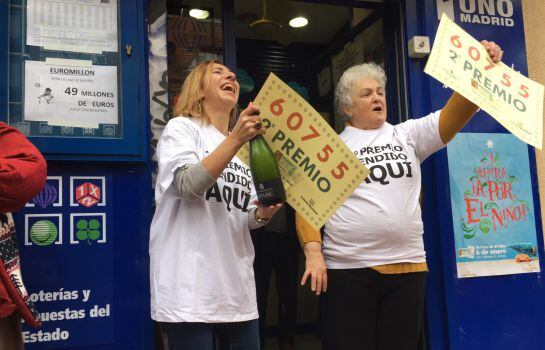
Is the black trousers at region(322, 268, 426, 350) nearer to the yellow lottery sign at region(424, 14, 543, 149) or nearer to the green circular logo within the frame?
the yellow lottery sign at region(424, 14, 543, 149)

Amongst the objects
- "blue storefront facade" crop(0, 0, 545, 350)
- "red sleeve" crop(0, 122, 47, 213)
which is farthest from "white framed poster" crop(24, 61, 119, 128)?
"red sleeve" crop(0, 122, 47, 213)

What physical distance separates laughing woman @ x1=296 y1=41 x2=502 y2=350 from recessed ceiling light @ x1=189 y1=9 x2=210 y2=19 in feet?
4.42

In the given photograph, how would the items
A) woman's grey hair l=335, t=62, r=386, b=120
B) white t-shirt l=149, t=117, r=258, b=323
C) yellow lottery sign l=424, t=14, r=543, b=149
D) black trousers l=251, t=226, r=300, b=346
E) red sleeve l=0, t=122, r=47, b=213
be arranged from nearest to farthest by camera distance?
red sleeve l=0, t=122, r=47, b=213, white t-shirt l=149, t=117, r=258, b=323, yellow lottery sign l=424, t=14, r=543, b=149, woman's grey hair l=335, t=62, r=386, b=120, black trousers l=251, t=226, r=300, b=346

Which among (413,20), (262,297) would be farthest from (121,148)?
(413,20)

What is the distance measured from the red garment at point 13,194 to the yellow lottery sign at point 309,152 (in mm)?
841

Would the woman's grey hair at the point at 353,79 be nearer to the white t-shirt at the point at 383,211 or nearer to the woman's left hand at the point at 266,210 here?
the white t-shirt at the point at 383,211

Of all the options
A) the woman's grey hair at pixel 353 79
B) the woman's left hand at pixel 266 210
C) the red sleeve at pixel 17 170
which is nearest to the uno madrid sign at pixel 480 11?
the woman's grey hair at pixel 353 79

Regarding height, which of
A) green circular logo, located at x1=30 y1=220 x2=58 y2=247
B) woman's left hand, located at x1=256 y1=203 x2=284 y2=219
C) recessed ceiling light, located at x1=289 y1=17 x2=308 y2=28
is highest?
recessed ceiling light, located at x1=289 y1=17 x2=308 y2=28

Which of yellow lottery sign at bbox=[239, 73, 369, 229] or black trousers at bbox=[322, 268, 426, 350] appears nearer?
yellow lottery sign at bbox=[239, 73, 369, 229]

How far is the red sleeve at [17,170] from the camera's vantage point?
1667 millimetres

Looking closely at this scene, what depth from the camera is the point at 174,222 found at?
186cm

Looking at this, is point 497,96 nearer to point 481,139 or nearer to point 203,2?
point 481,139

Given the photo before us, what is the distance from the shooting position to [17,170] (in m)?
1.68

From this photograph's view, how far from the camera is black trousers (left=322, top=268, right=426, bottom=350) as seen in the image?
2.23 meters
